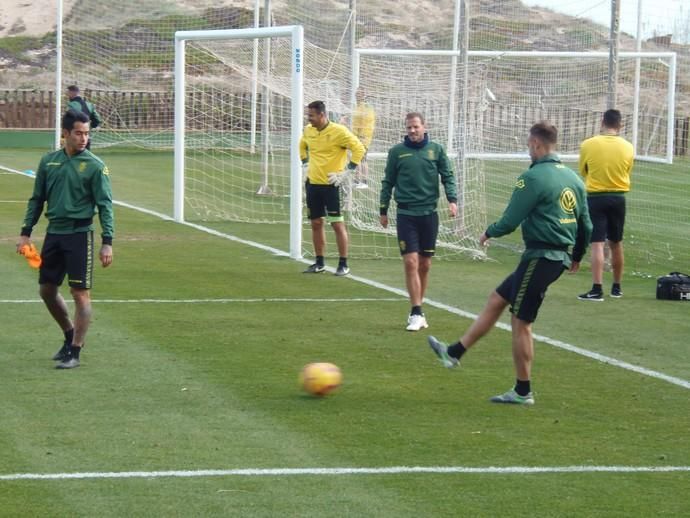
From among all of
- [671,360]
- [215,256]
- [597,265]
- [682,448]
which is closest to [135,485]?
[682,448]

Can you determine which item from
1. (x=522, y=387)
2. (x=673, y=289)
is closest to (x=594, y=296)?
(x=673, y=289)

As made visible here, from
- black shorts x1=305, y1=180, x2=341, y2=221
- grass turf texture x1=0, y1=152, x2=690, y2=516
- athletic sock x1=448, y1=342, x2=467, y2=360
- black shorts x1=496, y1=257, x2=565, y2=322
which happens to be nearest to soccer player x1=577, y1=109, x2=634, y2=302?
grass turf texture x1=0, y1=152, x2=690, y2=516

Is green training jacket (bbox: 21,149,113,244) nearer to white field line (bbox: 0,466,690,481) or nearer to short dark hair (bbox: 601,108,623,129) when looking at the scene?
white field line (bbox: 0,466,690,481)

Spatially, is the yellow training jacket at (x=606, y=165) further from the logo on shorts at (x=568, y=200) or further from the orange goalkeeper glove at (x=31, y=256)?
the orange goalkeeper glove at (x=31, y=256)

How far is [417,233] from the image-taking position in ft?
42.4

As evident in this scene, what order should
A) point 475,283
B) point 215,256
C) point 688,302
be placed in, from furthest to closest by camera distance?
point 215,256, point 475,283, point 688,302

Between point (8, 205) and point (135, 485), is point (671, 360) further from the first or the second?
point (8, 205)

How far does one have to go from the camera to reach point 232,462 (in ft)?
25.6

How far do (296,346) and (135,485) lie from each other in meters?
4.38

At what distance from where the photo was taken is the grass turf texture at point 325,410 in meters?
7.20

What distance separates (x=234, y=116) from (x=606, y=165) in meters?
17.3

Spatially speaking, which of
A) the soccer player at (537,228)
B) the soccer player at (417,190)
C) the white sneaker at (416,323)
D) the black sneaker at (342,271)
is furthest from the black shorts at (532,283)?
the black sneaker at (342,271)

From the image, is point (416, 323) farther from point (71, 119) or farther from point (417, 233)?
point (71, 119)

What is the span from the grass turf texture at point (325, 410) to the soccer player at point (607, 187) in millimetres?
428
